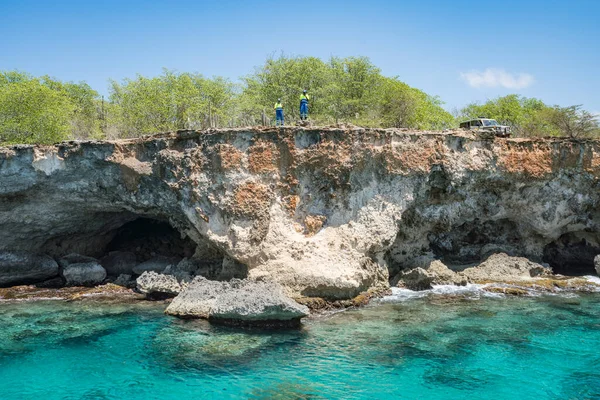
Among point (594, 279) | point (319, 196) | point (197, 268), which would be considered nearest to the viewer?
point (319, 196)

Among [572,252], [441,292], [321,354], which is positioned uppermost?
[572,252]

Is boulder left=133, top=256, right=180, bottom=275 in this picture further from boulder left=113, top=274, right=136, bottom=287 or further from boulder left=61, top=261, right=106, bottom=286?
boulder left=61, top=261, right=106, bottom=286

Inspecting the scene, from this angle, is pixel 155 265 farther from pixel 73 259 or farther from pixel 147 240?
pixel 73 259

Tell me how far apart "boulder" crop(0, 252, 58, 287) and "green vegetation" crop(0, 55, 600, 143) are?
8.61 metres

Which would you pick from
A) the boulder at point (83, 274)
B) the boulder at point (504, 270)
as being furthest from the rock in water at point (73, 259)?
the boulder at point (504, 270)

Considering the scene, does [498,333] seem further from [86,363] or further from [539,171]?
[86,363]

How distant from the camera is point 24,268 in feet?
73.8

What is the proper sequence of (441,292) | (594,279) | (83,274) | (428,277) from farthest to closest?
(83,274) → (594,279) → (428,277) → (441,292)

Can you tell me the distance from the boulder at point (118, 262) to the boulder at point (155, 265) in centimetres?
100

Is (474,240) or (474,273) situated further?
(474,240)

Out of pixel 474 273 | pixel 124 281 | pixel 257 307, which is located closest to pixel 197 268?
pixel 124 281

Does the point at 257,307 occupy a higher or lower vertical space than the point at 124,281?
higher

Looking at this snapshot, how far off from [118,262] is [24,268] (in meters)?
4.14

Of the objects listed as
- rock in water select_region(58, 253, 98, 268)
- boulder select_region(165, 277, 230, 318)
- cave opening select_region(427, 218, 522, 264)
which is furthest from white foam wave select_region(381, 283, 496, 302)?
rock in water select_region(58, 253, 98, 268)
